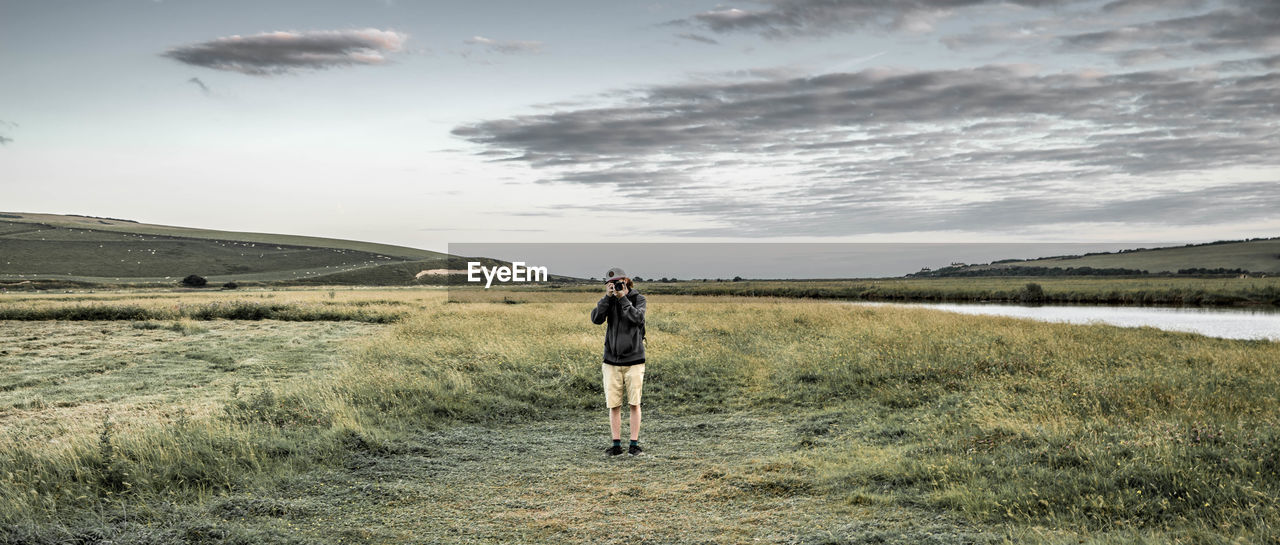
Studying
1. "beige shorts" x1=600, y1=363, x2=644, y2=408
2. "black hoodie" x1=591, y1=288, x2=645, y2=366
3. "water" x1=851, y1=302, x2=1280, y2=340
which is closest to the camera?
"black hoodie" x1=591, y1=288, x2=645, y2=366

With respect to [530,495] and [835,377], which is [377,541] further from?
[835,377]

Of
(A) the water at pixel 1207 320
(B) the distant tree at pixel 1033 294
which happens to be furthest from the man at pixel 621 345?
(B) the distant tree at pixel 1033 294

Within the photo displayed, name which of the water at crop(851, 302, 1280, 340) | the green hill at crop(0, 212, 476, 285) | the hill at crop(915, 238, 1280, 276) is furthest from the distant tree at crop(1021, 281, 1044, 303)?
the green hill at crop(0, 212, 476, 285)

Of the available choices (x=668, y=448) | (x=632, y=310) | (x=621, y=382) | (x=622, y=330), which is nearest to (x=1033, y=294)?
(x=668, y=448)

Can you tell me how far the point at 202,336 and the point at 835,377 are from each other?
24267 mm

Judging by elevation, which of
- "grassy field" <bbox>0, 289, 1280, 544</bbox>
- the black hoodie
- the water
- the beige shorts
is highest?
the black hoodie

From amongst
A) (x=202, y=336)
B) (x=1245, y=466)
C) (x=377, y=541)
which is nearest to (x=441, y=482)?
(x=377, y=541)

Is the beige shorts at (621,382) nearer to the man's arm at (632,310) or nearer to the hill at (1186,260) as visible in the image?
the man's arm at (632,310)

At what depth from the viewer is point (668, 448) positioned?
34.8 feet

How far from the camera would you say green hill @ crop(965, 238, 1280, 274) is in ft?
383

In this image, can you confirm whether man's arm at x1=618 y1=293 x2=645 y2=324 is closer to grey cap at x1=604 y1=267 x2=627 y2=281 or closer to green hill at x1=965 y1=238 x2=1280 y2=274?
grey cap at x1=604 y1=267 x2=627 y2=281

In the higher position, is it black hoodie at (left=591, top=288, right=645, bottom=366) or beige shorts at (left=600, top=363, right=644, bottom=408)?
black hoodie at (left=591, top=288, right=645, bottom=366)

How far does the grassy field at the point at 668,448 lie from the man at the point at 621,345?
732mm

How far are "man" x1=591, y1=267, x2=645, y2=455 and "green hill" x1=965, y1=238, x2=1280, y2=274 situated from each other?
438 ft
